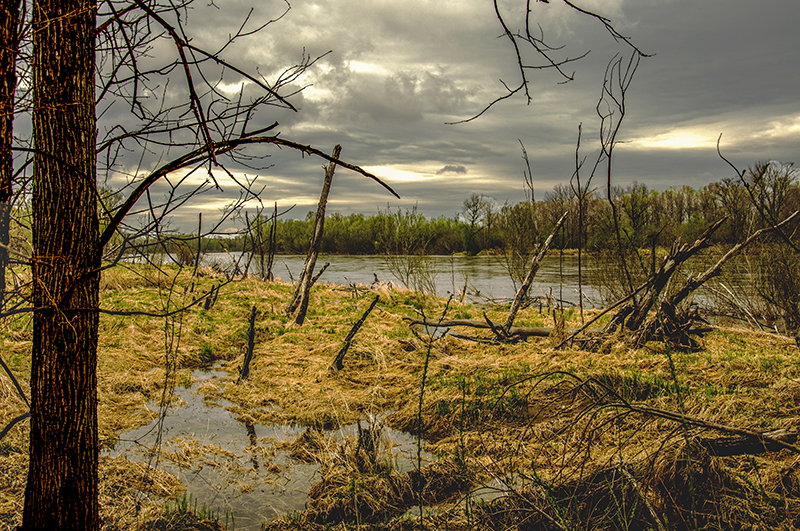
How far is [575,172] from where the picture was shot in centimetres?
642

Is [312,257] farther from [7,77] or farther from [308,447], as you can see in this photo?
[7,77]

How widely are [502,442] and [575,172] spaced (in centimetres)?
373

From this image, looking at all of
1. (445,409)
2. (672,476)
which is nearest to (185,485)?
(445,409)

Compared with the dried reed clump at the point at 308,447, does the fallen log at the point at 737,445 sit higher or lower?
higher

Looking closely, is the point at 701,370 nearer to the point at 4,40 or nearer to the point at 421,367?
the point at 421,367

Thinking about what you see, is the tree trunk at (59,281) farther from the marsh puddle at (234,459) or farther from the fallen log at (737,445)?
the fallen log at (737,445)

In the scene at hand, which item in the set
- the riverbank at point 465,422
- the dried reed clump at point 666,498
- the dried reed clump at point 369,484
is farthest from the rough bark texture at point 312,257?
the dried reed clump at point 666,498

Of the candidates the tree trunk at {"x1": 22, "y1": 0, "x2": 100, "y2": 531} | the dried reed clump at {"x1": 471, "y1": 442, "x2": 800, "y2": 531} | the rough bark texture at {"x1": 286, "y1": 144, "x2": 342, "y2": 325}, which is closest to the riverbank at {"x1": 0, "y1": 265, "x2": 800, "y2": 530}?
the dried reed clump at {"x1": 471, "y1": 442, "x2": 800, "y2": 531}

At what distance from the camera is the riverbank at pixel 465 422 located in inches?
127

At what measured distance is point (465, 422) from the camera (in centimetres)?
541

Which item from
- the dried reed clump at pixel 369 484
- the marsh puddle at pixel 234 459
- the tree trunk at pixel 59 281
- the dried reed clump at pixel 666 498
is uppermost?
the tree trunk at pixel 59 281

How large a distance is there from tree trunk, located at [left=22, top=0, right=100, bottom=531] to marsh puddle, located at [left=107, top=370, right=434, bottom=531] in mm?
1602

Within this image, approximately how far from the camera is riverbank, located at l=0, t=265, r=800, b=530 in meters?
3.23

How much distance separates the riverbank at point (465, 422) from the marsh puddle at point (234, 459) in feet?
0.17
